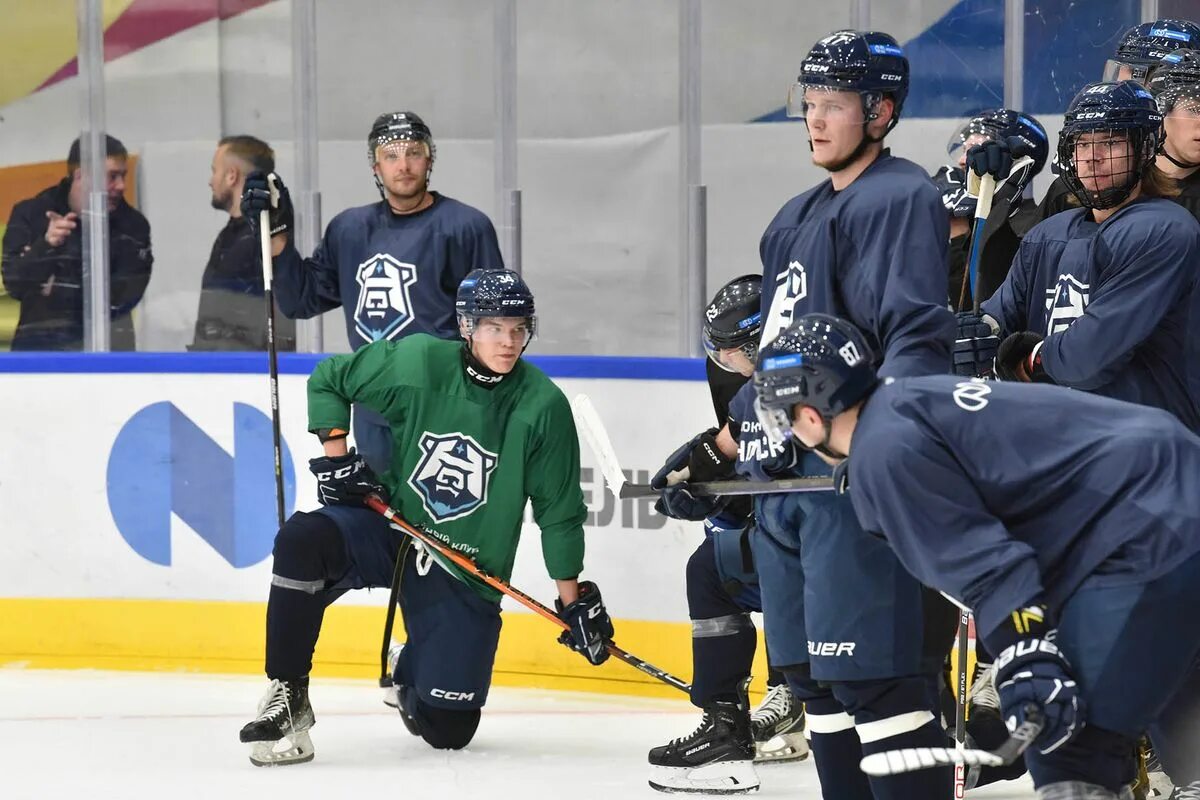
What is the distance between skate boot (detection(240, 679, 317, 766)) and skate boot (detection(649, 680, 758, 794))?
74 centimetres

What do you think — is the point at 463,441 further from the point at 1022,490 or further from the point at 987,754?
the point at 987,754

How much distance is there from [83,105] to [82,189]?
236 mm

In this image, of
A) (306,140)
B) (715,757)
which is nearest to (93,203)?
(306,140)

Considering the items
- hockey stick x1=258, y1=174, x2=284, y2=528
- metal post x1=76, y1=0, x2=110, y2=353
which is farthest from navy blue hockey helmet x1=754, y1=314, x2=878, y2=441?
metal post x1=76, y1=0, x2=110, y2=353

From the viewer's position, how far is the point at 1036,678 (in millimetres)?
1845

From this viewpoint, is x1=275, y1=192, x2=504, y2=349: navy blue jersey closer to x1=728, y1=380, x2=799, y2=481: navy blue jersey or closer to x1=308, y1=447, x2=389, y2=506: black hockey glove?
x1=308, y1=447, x2=389, y2=506: black hockey glove

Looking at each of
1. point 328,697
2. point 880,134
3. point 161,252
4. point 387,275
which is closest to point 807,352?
point 880,134

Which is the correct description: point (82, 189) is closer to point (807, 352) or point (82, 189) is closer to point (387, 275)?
point (387, 275)

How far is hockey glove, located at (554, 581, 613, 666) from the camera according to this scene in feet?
11.8

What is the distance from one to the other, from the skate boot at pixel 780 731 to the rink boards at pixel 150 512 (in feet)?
4.16

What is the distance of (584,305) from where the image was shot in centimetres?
502

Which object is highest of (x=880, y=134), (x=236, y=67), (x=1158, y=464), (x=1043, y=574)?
(x=236, y=67)

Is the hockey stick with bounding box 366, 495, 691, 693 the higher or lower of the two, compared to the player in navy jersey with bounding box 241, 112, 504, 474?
lower

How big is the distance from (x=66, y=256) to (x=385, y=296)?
1459mm
